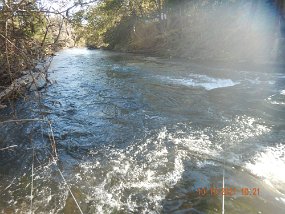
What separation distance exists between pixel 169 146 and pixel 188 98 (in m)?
3.49

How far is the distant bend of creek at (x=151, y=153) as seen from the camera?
3.84m

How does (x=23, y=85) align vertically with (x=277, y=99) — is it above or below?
above

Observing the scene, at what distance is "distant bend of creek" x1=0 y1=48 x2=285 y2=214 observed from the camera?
384cm

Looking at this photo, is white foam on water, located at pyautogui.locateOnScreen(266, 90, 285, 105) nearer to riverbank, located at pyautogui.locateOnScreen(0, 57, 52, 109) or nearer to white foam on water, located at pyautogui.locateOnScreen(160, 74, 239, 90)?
white foam on water, located at pyautogui.locateOnScreen(160, 74, 239, 90)

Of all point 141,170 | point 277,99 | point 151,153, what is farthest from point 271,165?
point 277,99

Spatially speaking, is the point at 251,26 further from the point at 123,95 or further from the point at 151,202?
the point at 151,202

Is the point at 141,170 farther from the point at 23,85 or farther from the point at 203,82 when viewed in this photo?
the point at 203,82

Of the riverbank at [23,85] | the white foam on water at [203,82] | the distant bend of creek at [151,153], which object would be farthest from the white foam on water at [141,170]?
the white foam on water at [203,82]

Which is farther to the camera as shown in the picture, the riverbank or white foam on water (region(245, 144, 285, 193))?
white foam on water (region(245, 144, 285, 193))

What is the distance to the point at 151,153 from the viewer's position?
5.13 metres

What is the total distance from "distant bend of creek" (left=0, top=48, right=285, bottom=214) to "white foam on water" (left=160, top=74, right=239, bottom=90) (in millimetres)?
615

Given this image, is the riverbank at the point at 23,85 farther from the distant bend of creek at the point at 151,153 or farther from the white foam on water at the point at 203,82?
the white foam on water at the point at 203,82

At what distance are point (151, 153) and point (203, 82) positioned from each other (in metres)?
6.25

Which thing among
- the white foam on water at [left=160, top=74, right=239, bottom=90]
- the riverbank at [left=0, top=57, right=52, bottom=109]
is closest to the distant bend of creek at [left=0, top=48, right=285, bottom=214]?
the riverbank at [left=0, top=57, right=52, bottom=109]
